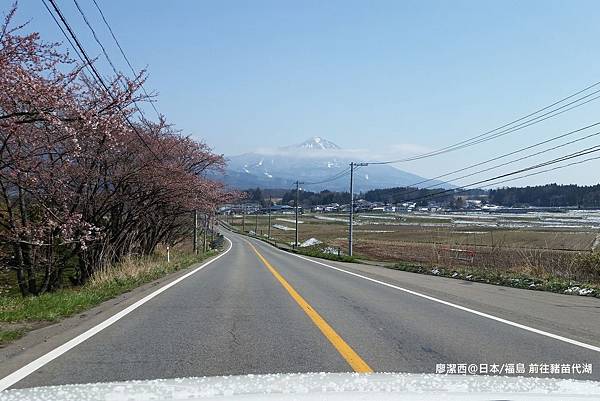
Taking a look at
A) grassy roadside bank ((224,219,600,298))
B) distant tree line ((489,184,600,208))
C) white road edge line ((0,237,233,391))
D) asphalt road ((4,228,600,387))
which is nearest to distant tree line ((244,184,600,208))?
distant tree line ((489,184,600,208))

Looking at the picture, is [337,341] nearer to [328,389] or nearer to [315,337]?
[315,337]

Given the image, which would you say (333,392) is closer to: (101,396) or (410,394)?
(410,394)

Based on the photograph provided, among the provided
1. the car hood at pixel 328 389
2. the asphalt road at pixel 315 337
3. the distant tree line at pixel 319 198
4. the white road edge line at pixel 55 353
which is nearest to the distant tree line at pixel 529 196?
the asphalt road at pixel 315 337

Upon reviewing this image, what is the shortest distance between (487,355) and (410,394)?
2978 millimetres

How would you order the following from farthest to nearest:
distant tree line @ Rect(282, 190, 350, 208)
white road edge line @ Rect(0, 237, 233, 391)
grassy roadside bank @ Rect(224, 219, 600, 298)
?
1. distant tree line @ Rect(282, 190, 350, 208)
2. grassy roadside bank @ Rect(224, 219, 600, 298)
3. white road edge line @ Rect(0, 237, 233, 391)

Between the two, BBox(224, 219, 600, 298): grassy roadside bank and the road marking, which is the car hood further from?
BBox(224, 219, 600, 298): grassy roadside bank

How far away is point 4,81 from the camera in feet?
30.2

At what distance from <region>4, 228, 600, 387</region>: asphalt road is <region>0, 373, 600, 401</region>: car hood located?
0.95 metres

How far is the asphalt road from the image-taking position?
605cm

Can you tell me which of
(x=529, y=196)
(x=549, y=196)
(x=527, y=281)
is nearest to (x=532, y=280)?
(x=527, y=281)

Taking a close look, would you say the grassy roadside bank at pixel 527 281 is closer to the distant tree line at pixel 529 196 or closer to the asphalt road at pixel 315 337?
the asphalt road at pixel 315 337

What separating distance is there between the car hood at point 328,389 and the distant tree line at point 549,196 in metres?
36.7

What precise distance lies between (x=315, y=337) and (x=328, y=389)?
11.4ft

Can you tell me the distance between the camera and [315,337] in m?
7.83
